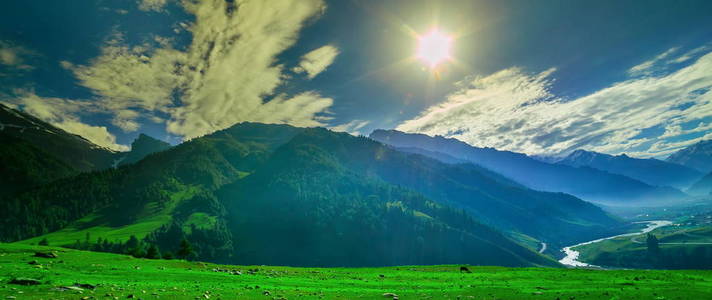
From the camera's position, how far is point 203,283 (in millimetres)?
33469

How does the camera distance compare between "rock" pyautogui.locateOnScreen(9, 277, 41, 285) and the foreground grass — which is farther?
the foreground grass

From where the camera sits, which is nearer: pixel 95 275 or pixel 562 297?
pixel 562 297

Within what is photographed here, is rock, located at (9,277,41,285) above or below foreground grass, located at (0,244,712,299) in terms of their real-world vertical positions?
above

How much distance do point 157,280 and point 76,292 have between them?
41.1 feet

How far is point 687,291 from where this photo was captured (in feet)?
110

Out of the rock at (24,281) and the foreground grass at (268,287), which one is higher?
the rock at (24,281)

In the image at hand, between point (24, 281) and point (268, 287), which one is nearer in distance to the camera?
point (24, 281)

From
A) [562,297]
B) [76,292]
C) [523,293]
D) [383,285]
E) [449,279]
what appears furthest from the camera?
[449,279]

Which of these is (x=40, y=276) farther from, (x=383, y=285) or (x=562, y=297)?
(x=562, y=297)

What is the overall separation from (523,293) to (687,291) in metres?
17.7

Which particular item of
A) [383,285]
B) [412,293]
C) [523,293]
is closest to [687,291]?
[523,293]

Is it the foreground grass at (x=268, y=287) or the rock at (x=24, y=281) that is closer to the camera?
the rock at (x=24, y=281)

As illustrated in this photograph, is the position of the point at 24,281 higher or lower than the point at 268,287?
higher

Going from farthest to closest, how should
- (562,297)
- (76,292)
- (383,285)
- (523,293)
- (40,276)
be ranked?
(383,285)
(523,293)
(562,297)
(40,276)
(76,292)
